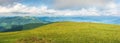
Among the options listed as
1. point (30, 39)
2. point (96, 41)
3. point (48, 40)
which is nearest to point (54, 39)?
point (48, 40)

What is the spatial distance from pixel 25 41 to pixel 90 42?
18.5 metres

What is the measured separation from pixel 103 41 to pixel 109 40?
173 centimetres

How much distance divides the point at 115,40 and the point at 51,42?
59.4 ft

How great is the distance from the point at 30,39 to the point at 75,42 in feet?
43.6

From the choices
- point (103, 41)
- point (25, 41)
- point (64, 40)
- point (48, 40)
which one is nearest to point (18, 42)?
point (25, 41)

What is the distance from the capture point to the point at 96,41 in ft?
212

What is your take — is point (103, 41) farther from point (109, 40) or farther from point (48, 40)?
point (48, 40)

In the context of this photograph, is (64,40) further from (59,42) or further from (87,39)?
(87,39)

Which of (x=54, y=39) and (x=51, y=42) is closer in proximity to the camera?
(x=51, y=42)

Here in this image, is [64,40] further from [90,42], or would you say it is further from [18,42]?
[18,42]

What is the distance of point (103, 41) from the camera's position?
6500 cm

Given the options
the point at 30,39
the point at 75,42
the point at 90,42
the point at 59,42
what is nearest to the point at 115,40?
the point at 90,42

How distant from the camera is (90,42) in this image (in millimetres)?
62812

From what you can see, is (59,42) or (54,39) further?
(54,39)
